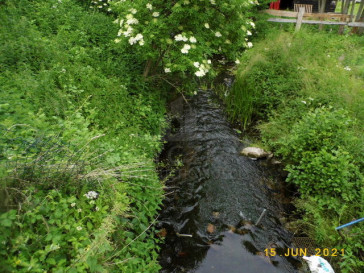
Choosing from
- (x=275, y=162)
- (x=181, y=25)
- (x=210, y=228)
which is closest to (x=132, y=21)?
(x=181, y=25)

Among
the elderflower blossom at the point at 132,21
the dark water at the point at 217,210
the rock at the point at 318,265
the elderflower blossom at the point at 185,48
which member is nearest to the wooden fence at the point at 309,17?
the dark water at the point at 217,210

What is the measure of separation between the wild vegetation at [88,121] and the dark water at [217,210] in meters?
0.68

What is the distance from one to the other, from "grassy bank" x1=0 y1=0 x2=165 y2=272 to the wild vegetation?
15 millimetres

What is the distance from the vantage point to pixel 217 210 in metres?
4.41

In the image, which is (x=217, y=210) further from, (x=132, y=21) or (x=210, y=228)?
(x=132, y=21)

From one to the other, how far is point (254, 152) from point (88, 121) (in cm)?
381

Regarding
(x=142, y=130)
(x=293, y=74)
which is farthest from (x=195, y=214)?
(x=293, y=74)

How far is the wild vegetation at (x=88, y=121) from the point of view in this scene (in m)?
2.27

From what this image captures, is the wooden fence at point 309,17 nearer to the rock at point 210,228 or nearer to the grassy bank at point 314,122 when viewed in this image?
the grassy bank at point 314,122

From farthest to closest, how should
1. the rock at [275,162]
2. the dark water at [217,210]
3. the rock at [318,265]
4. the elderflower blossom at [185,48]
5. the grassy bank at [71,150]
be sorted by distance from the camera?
the rock at [275,162] < the elderflower blossom at [185,48] < the dark water at [217,210] < the rock at [318,265] < the grassy bank at [71,150]

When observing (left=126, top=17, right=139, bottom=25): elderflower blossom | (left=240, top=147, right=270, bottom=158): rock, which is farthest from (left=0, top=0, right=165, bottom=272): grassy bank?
(left=240, top=147, right=270, bottom=158): rock

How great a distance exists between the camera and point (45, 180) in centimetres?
255

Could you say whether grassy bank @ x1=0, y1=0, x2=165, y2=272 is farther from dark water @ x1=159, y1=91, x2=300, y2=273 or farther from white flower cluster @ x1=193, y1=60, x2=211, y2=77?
white flower cluster @ x1=193, y1=60, x2=211, y2=77

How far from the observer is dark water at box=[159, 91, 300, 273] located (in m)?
3.62
